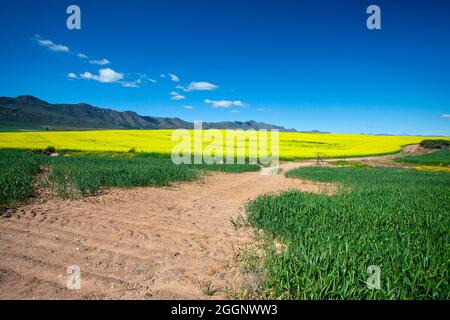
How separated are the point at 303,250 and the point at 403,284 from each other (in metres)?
1.11

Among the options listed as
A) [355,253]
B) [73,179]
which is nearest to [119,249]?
[355,253]

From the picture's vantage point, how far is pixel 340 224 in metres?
4.84

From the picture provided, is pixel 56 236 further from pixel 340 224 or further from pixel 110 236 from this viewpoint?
pixel 340 224

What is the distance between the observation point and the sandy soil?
341 cm

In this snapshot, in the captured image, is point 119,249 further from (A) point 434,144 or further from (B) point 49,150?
(A) point 434,144

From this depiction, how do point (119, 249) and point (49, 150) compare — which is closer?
point (119, 249)

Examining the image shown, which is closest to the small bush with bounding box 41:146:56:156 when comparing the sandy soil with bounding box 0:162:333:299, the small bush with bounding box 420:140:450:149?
the sandy soil with bounding box 0:162:333:299

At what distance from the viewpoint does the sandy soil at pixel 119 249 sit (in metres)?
3.41

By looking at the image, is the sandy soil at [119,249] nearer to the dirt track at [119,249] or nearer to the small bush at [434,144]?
the dirt track at [119,249]

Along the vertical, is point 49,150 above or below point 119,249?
above

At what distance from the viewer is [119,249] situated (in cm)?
461

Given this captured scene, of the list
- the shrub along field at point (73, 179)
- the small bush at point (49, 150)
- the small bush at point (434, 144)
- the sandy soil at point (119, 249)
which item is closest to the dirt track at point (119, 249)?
the sandy soil at point (119, 249)
